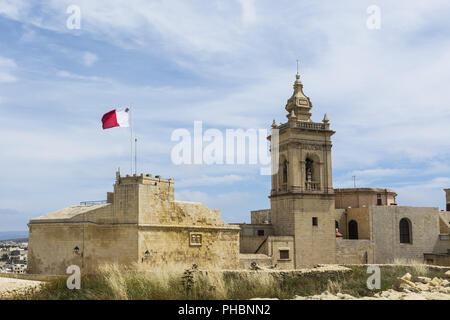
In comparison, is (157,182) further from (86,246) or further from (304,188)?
(304,188)

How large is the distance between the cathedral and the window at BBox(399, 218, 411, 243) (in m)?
0.08

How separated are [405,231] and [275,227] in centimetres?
1115

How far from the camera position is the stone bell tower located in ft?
110

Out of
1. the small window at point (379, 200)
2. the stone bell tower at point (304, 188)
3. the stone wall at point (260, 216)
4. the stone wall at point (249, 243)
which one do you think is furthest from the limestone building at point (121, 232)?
the small window at point (379, 200)

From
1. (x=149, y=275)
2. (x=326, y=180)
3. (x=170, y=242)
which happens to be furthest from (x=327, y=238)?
(x=149, y=275)

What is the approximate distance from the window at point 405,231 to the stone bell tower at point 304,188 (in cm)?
696

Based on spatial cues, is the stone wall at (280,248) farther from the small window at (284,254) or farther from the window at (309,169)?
the window at (309,169)

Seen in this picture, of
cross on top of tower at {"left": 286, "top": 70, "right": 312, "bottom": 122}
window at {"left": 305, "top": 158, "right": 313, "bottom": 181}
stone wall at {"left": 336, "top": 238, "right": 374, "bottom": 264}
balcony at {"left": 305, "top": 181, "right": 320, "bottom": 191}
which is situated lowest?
stone wall at {"left": 336, "top": 238, "right": 374, "bottom": 264}

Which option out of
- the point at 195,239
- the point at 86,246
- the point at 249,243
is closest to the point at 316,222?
the point at 249,243

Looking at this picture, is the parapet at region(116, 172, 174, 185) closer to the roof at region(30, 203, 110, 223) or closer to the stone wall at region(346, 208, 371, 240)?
the roof at region(30, 203, 110, 223)

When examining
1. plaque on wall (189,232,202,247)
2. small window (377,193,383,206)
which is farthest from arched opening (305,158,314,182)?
plaque on wall (189,232,202,247)

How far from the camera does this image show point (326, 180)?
3519 cm

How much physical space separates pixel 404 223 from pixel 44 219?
27.7 m
